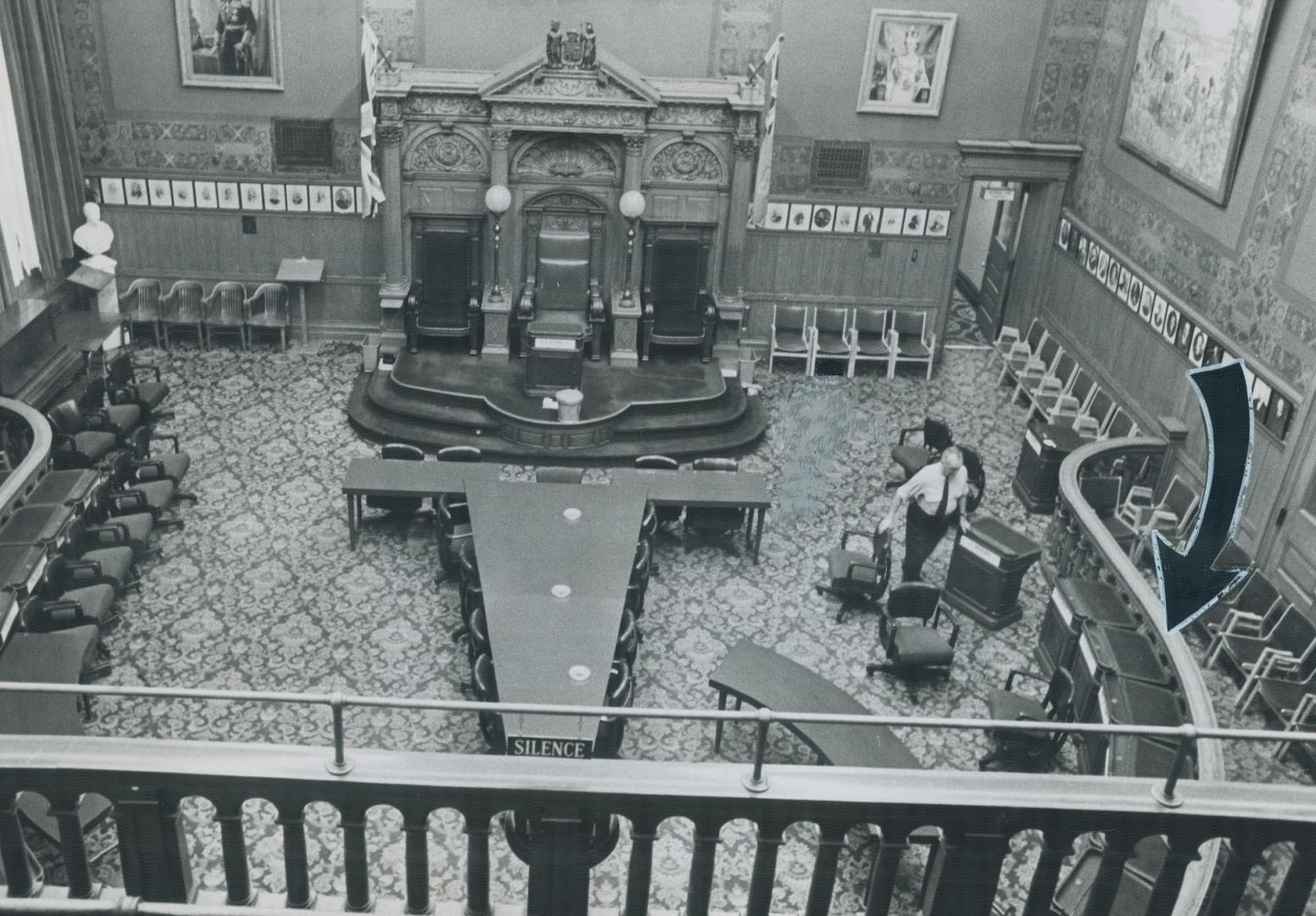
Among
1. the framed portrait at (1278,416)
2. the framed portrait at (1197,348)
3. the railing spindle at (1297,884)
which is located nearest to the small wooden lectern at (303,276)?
the framed portrait at (1197,348)

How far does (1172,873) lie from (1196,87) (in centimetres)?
1084

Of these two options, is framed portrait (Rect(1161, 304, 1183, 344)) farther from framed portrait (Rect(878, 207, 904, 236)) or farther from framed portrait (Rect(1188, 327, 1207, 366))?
framed portrait (Rect(878, 207, 904, 236))

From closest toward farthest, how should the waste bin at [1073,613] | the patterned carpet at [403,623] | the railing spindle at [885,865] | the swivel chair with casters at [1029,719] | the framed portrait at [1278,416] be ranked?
the railing spindle at [885,865] < the patterned carpet at [403,623] < the swivel chair with casters at [1029,719] < the waste bin at [1073,613] < the framed portrait at [1278,416]

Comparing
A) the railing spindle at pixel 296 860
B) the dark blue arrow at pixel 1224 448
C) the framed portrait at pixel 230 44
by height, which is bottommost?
the railing spindle at pixel 296 860

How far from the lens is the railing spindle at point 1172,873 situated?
468 cm

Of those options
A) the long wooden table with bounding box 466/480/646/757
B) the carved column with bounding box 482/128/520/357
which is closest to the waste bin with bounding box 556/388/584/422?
the carved column with bounding box 482/128/520/357

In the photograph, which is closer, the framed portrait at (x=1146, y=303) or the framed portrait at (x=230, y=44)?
the framed portrait at (x=1146, y=303)

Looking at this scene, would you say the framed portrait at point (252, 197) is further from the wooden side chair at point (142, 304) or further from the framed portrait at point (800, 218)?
the framed portrait at point (800, 218)

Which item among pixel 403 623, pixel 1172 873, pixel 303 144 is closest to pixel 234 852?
pixel 1172 873

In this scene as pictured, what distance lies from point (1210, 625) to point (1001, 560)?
6.42 feet

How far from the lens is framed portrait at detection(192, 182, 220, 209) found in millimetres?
16312

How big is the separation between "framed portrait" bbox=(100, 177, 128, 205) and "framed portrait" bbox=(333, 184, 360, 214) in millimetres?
2661

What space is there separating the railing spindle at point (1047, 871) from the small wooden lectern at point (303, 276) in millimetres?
13518

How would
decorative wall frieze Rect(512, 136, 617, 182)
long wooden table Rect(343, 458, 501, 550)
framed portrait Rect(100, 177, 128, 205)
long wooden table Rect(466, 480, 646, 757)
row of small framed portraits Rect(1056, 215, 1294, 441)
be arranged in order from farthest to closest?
framed portrait Rect(100, 177, 128, 205)
decorative wall frieze Rect(512, 136, 617, 182)
long wooden table Rect(343, 458, 501, 550)
row of small framed portraits Rect(1056, 215, 1294, 441)
long wooden table Rect(466, 480, 646, 757)
